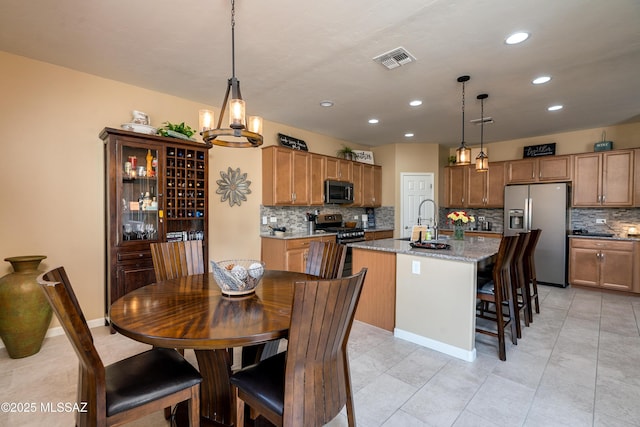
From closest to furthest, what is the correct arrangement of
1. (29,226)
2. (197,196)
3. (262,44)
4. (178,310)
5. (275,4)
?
(178,310)
(275,4)
(262,44)
(29,226)
(197,196)

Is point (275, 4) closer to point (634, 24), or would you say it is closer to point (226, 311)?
point (226, 311)

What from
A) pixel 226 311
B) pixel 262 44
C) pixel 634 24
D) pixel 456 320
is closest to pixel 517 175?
pixel 634 24

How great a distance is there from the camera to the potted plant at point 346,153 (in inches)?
236

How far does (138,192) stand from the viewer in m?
3.24

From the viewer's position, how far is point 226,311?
4.82 ft

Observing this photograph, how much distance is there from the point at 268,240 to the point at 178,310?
10.5 feet

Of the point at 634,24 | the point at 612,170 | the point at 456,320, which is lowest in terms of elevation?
the point at 456,320

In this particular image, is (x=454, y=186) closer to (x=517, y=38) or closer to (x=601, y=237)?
(x=601, y=237)

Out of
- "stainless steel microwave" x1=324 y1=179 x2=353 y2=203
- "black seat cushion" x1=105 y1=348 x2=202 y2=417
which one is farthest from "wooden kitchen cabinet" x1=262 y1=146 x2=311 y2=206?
"black seat cushion" x1=105 y1=348 x2=202 y2=417

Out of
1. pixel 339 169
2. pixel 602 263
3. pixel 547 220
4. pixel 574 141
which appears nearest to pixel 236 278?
pixel 339 169

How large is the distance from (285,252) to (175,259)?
213 centimetres

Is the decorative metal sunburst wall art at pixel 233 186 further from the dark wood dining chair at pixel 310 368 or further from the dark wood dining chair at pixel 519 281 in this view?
the dark wood dining chair at pixel 519 281

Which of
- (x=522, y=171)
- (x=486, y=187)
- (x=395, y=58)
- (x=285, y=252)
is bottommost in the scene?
(x=285, y=252)

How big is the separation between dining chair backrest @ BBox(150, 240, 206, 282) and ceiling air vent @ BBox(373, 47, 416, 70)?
2.35 metres
